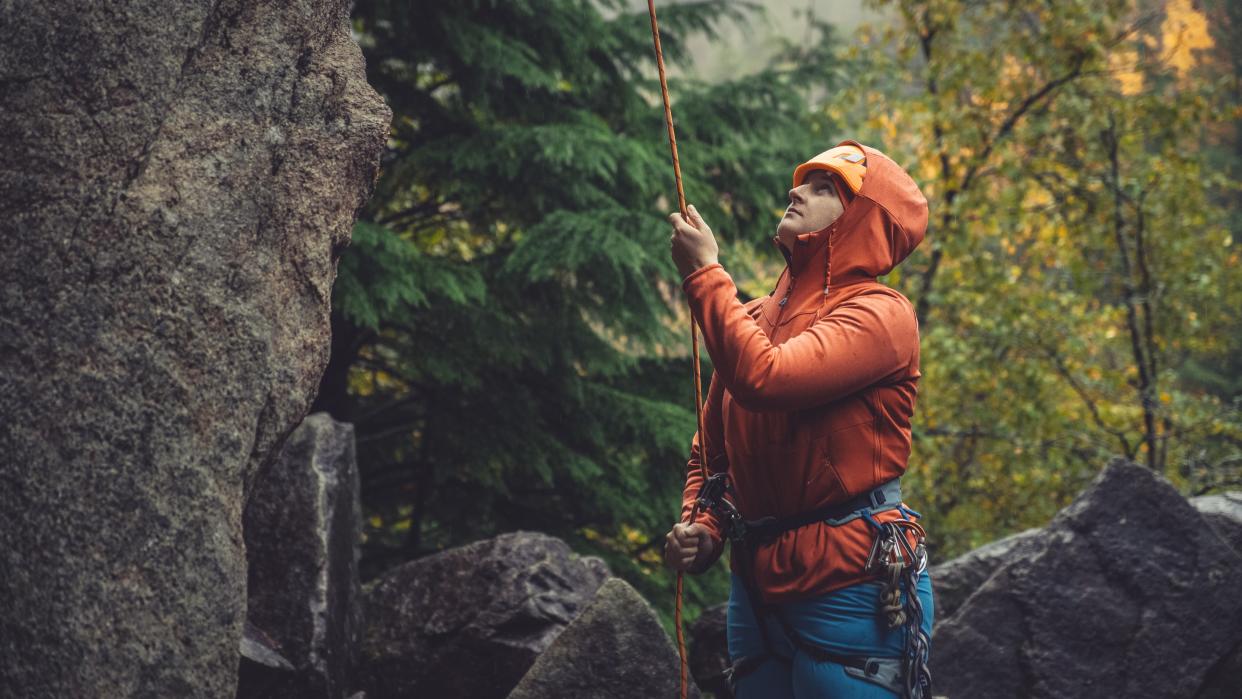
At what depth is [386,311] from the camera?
19.2ft

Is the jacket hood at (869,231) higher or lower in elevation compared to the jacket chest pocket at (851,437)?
higher

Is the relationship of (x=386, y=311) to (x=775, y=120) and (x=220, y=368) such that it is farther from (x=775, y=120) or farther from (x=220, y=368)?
(x=775, y=120)

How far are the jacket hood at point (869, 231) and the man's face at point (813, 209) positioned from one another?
0.02 metres

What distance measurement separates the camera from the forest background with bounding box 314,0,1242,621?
6.61 m

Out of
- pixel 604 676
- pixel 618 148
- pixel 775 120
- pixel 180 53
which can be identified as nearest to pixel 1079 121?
pixel 775 120

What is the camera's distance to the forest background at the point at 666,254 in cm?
661

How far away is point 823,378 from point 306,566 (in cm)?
272

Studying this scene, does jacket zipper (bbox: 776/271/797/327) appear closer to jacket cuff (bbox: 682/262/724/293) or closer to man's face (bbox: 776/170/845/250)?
man's face (bbox: 776/170/845/250)

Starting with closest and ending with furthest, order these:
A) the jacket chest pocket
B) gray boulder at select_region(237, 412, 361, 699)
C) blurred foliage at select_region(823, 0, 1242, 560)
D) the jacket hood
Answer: the jacket chest pocket
the jacket hood
gray boulder at select_region(237, 412, 361, 699)
blurred foliage at select_region(823, 0, 1242, 560)

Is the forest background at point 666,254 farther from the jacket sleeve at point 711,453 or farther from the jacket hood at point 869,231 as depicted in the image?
the jacket hood at point 869,231

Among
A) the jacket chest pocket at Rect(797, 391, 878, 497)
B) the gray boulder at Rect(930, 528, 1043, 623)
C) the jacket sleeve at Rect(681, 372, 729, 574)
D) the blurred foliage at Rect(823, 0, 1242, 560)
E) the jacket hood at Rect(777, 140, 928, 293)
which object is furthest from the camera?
the blurred foliage at Rect(823, 0, 1242, 560)

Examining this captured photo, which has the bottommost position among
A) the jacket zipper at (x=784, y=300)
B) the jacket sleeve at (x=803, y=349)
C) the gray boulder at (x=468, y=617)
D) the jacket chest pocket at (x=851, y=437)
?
the gray boulder at (x=468, y=617)

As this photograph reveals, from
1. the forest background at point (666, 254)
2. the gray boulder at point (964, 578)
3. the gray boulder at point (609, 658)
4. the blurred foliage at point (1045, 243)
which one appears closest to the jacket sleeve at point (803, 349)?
the gray boulder at point (609, 658)

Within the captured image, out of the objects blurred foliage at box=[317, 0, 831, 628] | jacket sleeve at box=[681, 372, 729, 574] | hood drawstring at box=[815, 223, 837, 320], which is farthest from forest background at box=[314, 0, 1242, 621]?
hood drawstring at box=[815, 223, 837, 320]
